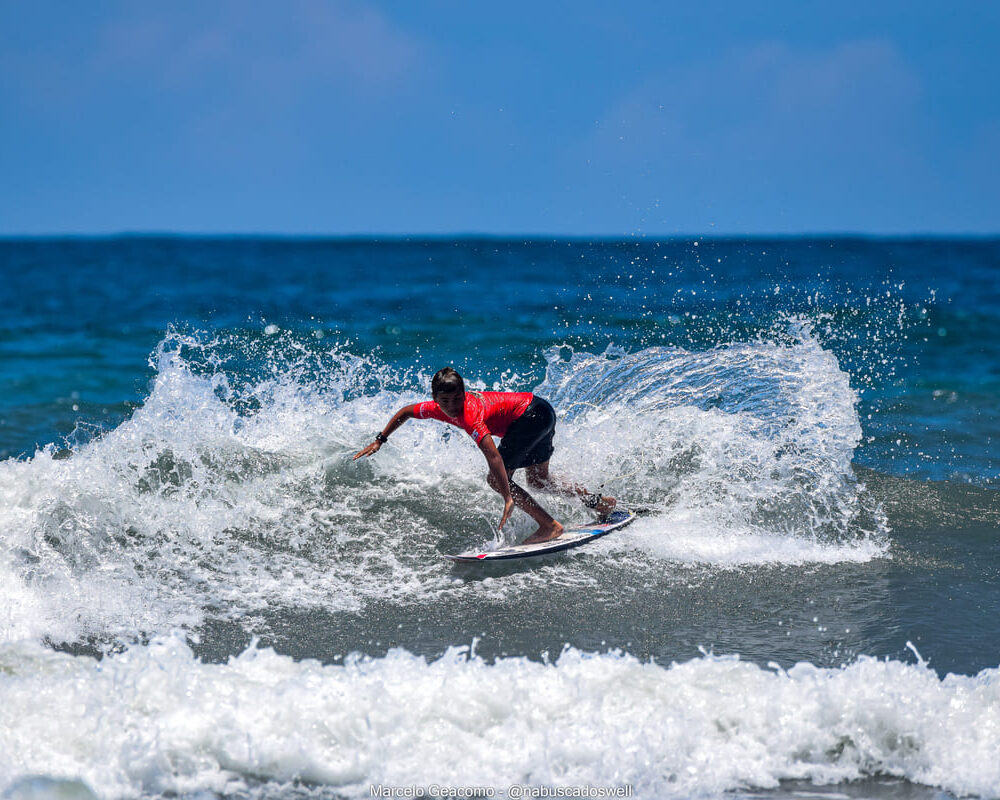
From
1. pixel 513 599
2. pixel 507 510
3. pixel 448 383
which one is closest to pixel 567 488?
pixel 507 510

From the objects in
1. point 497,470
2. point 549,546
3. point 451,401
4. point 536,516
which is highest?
point 451,401

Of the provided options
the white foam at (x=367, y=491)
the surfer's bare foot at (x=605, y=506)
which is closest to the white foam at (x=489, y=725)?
the white foam at (x=367, y=491)

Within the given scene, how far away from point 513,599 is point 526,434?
1.31 metres

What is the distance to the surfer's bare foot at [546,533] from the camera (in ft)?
21.5

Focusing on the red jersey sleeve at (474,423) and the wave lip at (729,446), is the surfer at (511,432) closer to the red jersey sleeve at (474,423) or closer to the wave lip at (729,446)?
the red jersey sleeve at (474,423)

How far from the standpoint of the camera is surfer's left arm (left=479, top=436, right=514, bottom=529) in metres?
6.04

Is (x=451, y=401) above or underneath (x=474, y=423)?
above

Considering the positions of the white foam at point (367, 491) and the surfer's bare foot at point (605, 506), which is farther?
the surfer's bare foot at point (605, 506)

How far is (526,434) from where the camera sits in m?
6.64

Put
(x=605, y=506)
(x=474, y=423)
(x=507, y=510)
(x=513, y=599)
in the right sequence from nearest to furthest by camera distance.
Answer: (x=513, y=599), (x=474, y=423), (x=507, y=510), (x=605, y=506)

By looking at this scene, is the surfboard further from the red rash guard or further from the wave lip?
the red rash guard

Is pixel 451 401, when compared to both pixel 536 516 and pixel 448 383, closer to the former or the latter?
pixel 448 383

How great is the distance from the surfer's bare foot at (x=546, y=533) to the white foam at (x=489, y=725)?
→ 77.3 inches

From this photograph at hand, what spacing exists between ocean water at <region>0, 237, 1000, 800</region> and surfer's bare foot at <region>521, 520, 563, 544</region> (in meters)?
0.25
